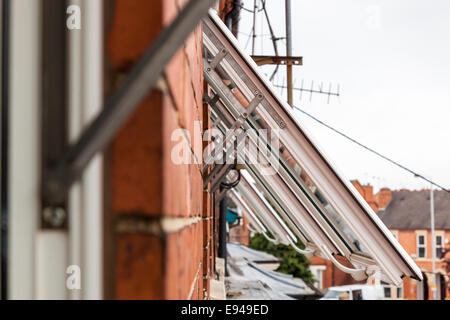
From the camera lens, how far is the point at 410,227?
86.8 feet

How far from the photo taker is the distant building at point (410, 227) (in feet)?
78.2

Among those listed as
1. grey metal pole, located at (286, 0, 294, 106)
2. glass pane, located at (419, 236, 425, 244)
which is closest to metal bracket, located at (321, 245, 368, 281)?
grey metal pole, located at (286, 0, 294, 106)

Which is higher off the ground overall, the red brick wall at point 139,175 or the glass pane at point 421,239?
the red brick wall at point 139,175

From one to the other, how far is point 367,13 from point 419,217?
88.6 feet

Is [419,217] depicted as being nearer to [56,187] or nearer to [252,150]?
[252,150]

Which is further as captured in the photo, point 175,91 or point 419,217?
point 419,217

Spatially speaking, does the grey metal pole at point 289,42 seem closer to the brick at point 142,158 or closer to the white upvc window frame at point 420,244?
the brick at point 142,158

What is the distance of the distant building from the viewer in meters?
23.8

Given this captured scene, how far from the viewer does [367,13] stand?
1.94 metres

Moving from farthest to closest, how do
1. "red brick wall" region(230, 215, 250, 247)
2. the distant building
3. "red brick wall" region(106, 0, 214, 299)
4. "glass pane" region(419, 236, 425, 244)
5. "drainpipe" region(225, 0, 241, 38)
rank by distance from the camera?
"glass pane" region(419, 236, 425, 244)
"red brick wall" region(230, 215, 250, 247)
the distant building
"drainpipe" region(225, 0, 241, 38)
"red brick wall" region(106, 0, 214, 299)

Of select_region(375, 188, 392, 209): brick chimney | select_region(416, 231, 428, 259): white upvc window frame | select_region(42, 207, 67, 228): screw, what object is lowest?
select_region(416, 231, 428, 259): white upvc window frame

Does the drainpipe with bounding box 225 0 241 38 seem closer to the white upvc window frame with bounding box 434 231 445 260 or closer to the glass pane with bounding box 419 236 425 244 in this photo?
the white upvc window frame with bounding box 434 231 445 260

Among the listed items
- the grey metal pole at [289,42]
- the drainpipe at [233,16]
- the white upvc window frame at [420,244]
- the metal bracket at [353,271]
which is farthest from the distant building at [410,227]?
the metal bracket at [353,271]
